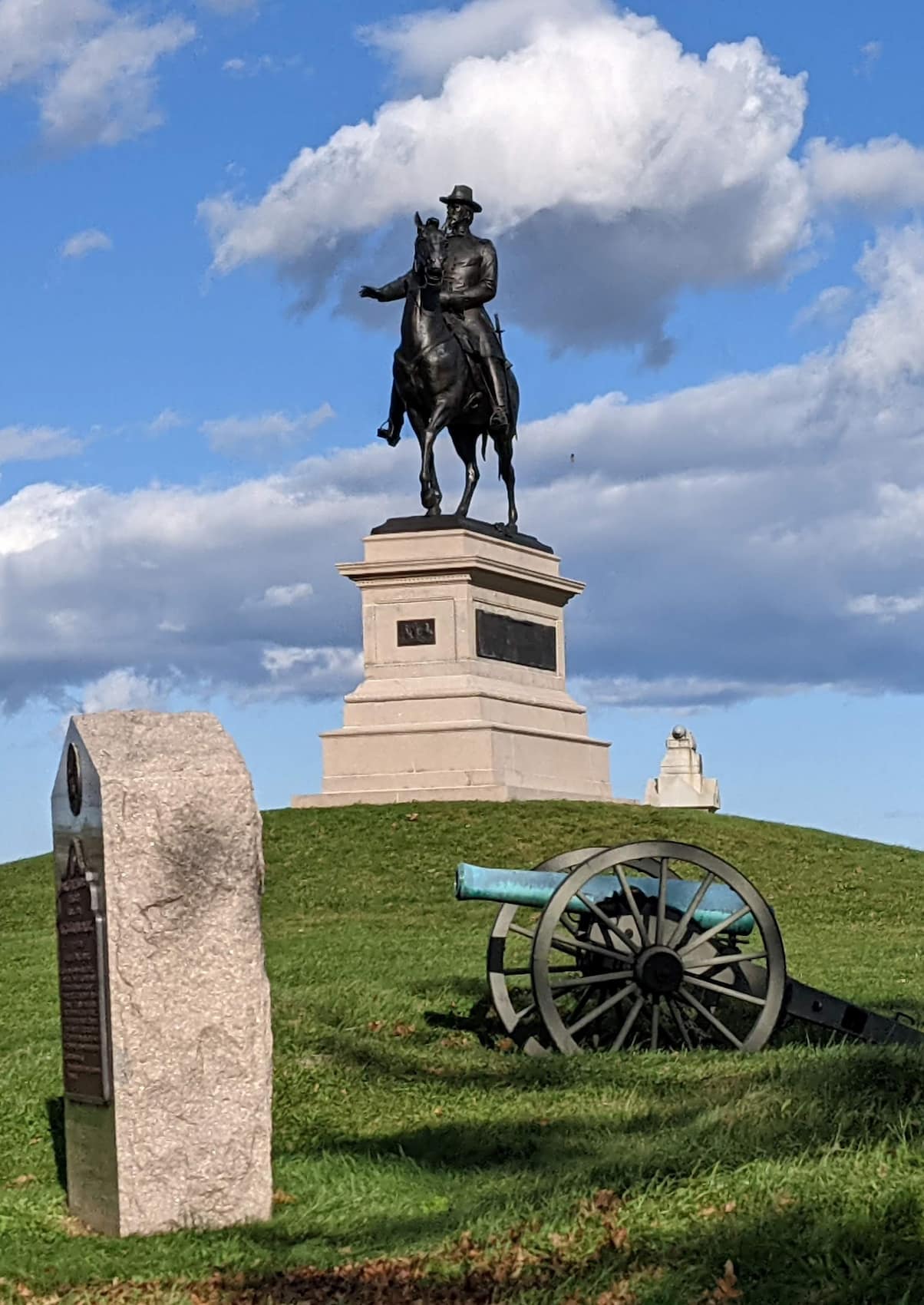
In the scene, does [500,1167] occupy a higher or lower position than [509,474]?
lower

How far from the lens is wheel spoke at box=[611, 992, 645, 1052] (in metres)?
10.4

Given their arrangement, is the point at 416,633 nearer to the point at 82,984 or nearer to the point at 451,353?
the point at 451,353

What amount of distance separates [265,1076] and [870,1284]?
2.56 meters

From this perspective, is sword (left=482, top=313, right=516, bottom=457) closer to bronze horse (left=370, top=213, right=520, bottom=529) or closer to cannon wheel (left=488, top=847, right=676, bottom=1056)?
bronze horse (left=370, top=213, right=520, bottom=529)

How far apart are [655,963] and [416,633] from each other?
15095mm

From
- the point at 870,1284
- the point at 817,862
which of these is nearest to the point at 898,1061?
the point at 870,1284

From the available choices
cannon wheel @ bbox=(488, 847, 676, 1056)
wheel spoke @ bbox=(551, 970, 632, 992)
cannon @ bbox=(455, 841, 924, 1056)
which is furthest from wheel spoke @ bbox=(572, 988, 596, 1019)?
wheel spoke @ bbox=(551, 970, 632, 992)

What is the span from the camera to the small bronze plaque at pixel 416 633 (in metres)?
25.2

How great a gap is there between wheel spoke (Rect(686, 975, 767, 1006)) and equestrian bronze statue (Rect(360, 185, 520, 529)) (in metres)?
15.8

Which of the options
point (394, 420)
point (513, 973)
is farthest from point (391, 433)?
point (513, 973)

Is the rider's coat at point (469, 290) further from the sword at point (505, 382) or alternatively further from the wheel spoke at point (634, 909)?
the wheel spoke at point (634, 909)

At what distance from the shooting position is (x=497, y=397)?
26375 mm

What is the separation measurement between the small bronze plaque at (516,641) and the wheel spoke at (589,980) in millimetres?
14876

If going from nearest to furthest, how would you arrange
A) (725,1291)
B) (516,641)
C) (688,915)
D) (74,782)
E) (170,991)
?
(725,1291)
(170,991)
(74,782)
(688,915)
(516,641)
